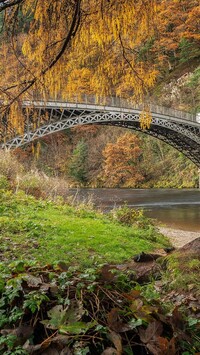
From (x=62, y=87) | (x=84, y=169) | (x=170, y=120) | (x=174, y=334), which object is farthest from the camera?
(x=84, y=169)

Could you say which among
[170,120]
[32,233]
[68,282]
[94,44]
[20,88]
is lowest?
[32,233]

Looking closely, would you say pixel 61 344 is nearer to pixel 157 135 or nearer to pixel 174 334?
pixel 174 334

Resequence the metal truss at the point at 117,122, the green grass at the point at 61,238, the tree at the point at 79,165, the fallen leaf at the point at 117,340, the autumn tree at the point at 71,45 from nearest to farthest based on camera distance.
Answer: the fallen leaf at the point at 117,340
the autumn tree at the point at 71,45
the green grass at the point at 61,238
the metal truss at the point at 117,122
the tree at the point at 79,165

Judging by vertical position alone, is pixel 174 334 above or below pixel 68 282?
below

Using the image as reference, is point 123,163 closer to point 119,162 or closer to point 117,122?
point 119,162

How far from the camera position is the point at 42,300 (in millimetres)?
2434

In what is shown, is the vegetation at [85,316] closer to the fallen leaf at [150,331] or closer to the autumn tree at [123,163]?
the fallen leaf at [150,331]

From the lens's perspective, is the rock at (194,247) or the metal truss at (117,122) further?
the metal truss at (117,122)

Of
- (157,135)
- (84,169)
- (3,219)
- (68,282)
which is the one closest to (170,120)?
(157,135)

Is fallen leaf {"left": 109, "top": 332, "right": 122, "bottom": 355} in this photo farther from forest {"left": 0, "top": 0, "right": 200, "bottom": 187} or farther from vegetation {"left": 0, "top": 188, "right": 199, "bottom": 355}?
forest {"left": 0, "top": 0, "right": 200, "bottom": 187}

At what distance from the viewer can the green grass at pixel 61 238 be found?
6.13m

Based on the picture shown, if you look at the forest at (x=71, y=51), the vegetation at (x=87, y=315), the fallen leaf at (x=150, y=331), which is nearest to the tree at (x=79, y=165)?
the forest at (x=71, y=51)

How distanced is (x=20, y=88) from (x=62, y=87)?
49cm

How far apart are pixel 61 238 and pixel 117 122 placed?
74.1ft
